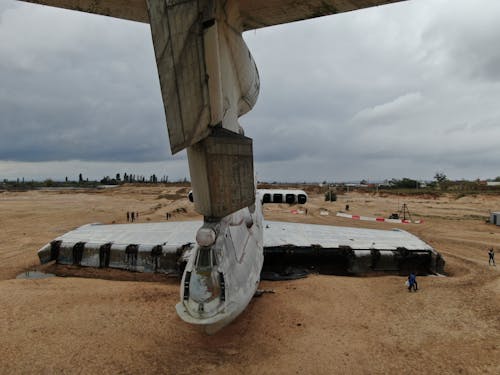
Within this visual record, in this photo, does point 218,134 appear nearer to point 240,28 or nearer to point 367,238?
point 240,28

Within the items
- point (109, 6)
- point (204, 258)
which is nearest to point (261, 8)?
point (109, 6)

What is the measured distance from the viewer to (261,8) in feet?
15.5

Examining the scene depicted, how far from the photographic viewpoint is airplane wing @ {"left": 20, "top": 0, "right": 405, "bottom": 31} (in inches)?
166

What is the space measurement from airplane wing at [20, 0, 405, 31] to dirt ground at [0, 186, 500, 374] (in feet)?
21.4

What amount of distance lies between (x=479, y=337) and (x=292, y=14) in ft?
28.4

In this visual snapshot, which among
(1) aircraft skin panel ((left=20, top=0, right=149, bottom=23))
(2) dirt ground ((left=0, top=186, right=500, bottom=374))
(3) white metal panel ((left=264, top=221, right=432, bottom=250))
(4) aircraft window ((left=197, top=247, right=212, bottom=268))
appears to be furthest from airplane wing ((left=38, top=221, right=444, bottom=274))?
(1) aircraft skin panel ((left=20, top=0, right=149, bottom=23))

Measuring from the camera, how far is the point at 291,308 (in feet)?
29.6

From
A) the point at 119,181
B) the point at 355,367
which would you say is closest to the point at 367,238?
the point at 355,367

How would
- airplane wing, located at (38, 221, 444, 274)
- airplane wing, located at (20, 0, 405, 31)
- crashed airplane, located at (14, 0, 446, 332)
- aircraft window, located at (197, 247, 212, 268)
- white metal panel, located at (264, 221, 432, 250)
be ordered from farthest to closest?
1. white metal panel, located at (264, 221, 432, 250)
2. airplane wing, located at (38, 221, 444, 274)
3. aircraft window, located at (197, 247, 212, 268)
4. airplane wing, located at (20, 0, 405, 31)
5. crashed airplane, located at (14, 0, 446, 332)

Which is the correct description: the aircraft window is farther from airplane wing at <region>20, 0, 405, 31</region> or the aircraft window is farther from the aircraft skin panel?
the aircraft skin panel

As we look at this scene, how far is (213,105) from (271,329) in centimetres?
610

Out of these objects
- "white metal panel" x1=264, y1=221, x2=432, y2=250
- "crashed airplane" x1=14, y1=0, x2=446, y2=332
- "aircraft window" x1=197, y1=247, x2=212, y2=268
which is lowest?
"white metal panel" x1=264, y1=221, x2=432, y2=250

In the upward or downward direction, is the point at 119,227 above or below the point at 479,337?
above

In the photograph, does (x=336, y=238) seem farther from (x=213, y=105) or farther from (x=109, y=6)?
(x=109, y=6)
